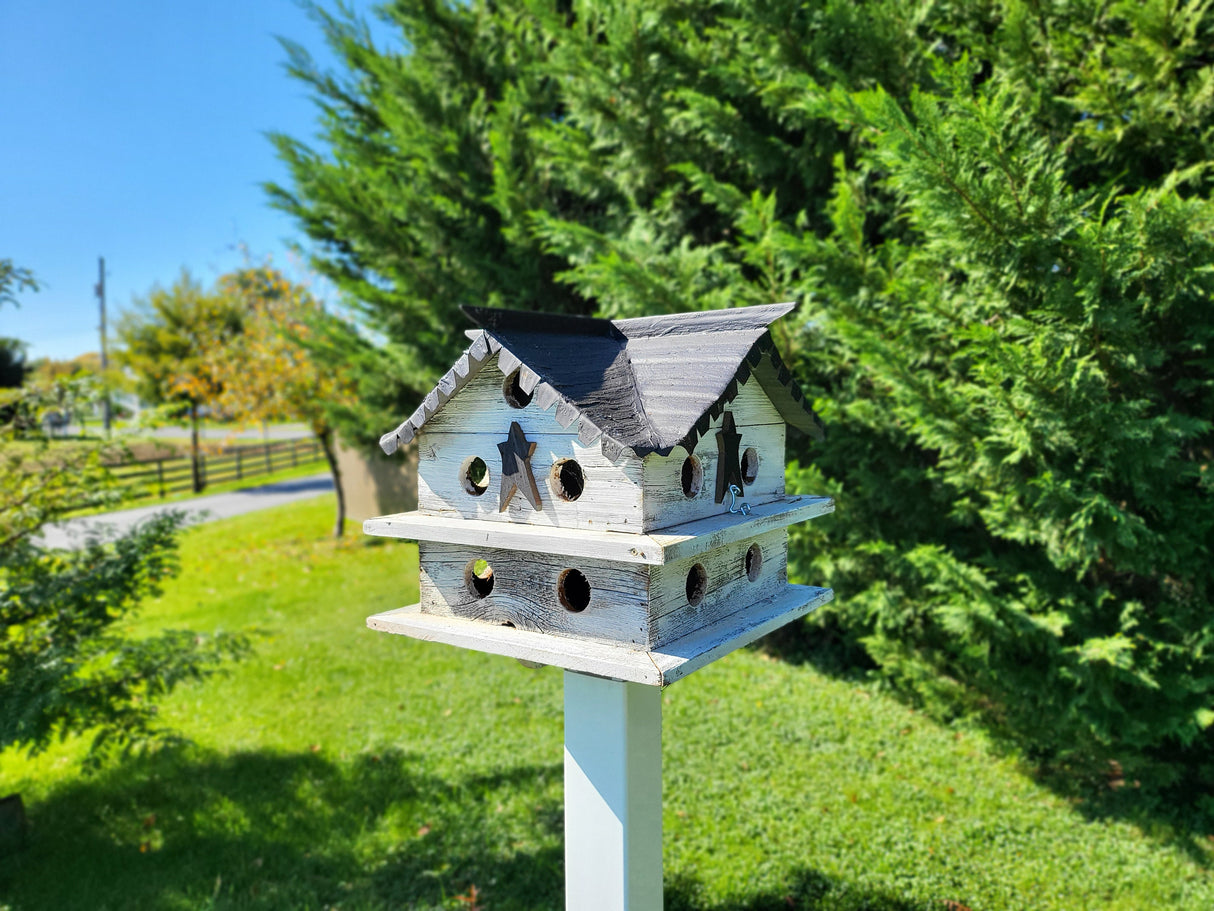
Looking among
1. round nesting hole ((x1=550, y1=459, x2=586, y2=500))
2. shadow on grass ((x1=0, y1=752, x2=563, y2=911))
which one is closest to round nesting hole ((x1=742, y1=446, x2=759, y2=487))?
round nesting hole ((x1=550, y1=459, x2=586, y2=500))

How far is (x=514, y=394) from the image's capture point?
1.83 m

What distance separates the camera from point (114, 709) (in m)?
3.68

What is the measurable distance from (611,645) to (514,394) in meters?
0.69

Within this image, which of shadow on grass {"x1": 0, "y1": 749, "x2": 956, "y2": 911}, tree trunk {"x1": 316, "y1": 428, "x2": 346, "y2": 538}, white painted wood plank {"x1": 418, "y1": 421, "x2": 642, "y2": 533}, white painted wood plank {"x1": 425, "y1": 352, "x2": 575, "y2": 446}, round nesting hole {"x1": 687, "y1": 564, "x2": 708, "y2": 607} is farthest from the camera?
tree trunk {"x1": 316, "y1": 428, "x2": 346, "y2": 538}

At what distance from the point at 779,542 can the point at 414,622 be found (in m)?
1.14

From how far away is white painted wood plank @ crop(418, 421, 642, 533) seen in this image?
A: 5.23 ft

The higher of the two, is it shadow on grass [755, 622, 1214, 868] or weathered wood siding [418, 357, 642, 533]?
weathered wood siding [418, 357, 642, 533]

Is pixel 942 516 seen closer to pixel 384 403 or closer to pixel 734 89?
pixel 734 89

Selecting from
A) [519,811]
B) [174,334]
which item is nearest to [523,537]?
[519,811]

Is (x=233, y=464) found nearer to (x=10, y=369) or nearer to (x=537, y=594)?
(x=10, y=369)

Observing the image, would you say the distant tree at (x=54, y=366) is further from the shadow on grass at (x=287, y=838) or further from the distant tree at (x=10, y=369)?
the shadow on grass at (x=287, y=838)

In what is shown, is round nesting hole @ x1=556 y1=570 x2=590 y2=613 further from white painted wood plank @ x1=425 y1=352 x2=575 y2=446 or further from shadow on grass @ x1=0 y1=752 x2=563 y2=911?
shadow on grass @ x1=0 y1=752 x2=563 y2=911

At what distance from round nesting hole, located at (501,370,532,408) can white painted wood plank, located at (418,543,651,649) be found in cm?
Answer: 39

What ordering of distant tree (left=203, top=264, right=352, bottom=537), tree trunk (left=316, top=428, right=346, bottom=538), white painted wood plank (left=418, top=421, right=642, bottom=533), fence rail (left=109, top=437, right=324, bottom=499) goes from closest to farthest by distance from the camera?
white painted wood plank (left=418, top=421, right=642, bottom=533) < distant tree (left=203, top=264, right=352, bottom=537) < tree trunk (left=316, top=428, right=346, bottom=538) < fence rail (left=109, top=437, right=324, bottom=499)
